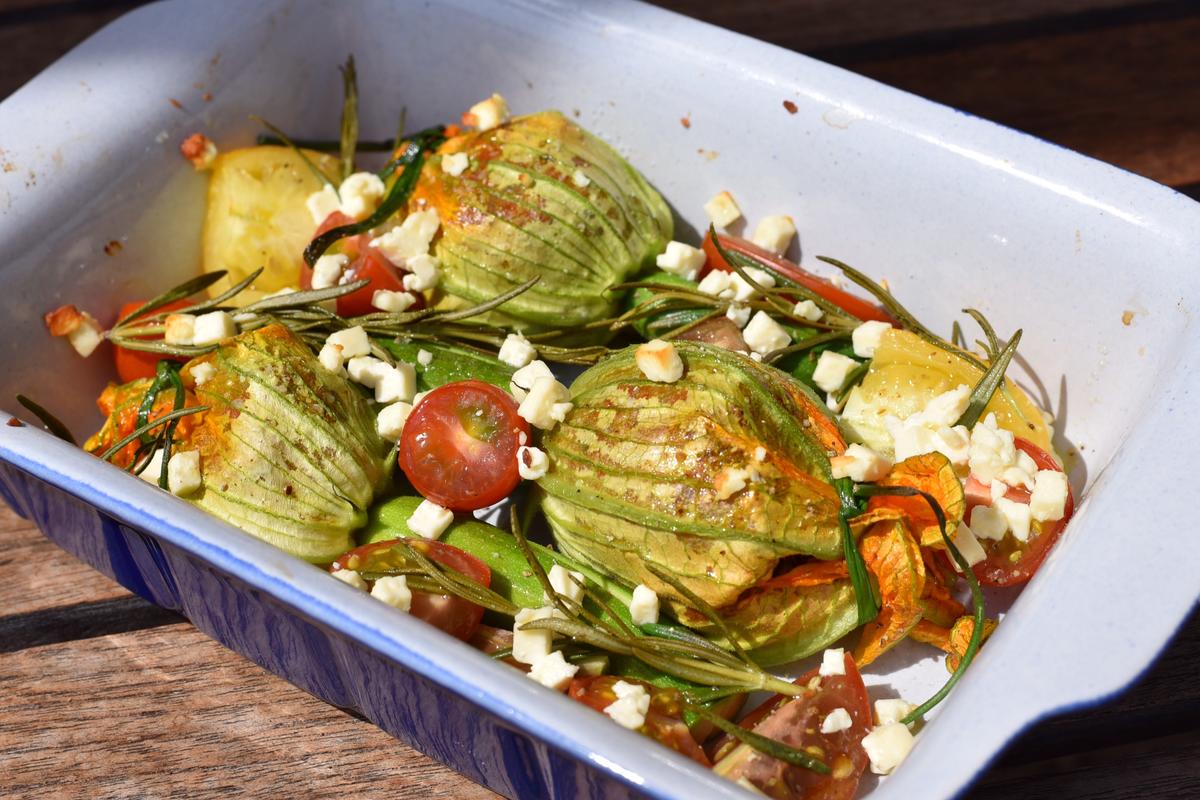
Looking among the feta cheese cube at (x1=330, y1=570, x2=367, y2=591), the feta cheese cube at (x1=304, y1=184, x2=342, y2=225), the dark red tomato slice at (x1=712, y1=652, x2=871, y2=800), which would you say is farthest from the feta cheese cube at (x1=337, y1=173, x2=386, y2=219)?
the dark red tomato slice at (x1=712, y1=652, x2=871, y2=800)

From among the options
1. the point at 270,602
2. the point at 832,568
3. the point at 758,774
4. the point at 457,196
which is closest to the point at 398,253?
the point at 457,196

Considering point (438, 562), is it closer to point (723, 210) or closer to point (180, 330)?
point (180, 330)

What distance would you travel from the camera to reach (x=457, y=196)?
1.38 meters

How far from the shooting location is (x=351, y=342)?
1296mm

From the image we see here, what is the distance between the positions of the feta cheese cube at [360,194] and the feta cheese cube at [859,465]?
0.63m

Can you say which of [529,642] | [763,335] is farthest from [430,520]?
[763,335]

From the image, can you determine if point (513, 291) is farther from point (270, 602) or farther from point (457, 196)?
point (270, 602)

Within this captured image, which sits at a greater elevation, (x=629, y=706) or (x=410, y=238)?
(x=410, y=238)

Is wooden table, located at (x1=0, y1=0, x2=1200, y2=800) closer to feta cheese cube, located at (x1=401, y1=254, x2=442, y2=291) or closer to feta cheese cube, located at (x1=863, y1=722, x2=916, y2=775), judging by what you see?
feta cheese cube, located at (x1=863, y1=722, x2=916, y2=775)

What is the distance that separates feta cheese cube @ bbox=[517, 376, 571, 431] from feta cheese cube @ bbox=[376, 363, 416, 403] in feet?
0.49

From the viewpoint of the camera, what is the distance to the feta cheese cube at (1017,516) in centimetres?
114

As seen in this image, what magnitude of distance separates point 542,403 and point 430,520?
0.52 ft

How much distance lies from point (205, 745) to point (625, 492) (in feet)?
1.60

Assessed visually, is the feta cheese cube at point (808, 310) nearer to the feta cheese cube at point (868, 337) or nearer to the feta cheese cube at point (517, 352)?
the feta cheese cube at point (868, 337)
